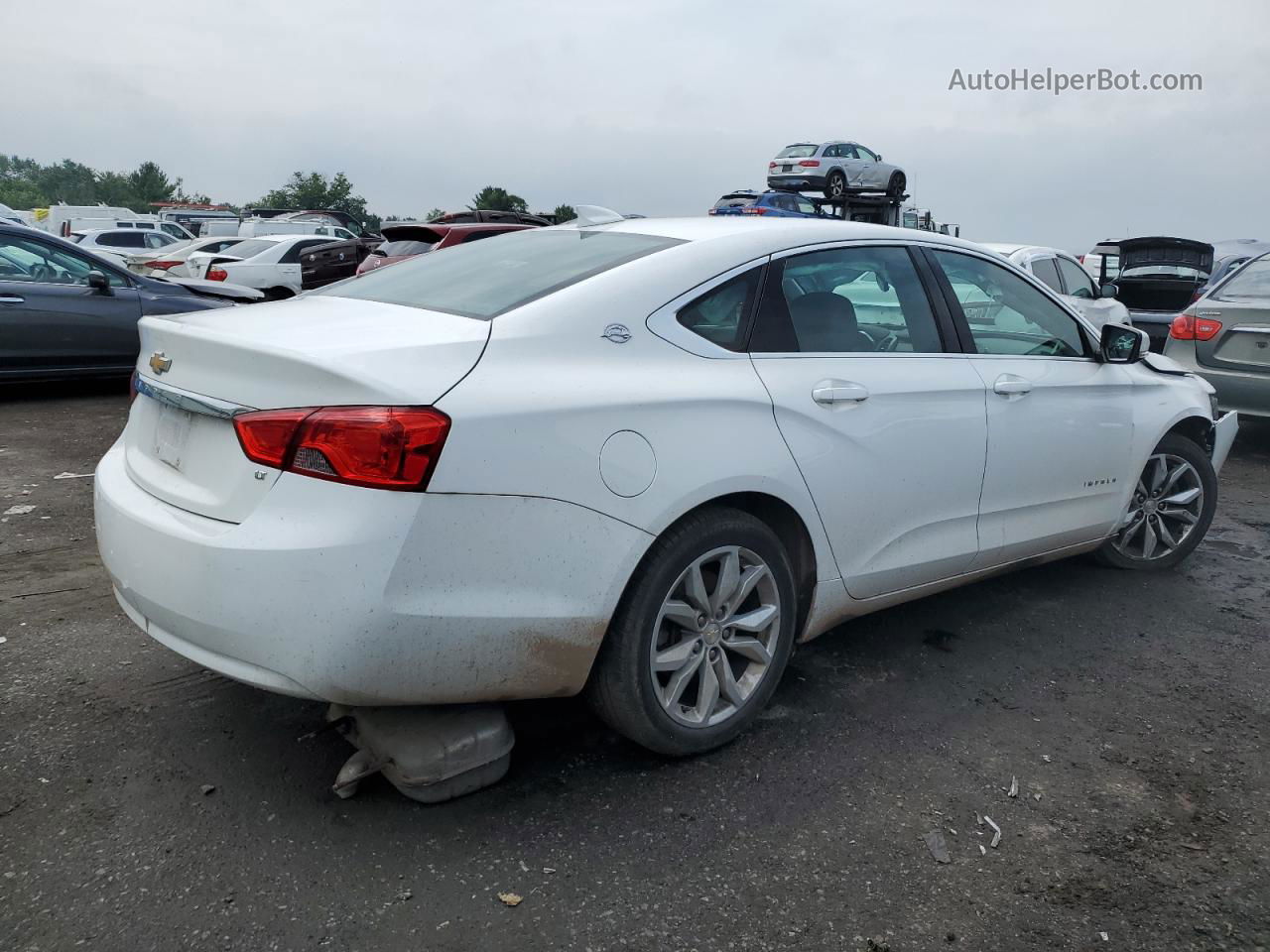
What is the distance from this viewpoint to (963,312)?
3.91 m

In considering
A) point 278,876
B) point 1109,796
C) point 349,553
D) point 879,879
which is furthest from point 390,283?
point 1109,796

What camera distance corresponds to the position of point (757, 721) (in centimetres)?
334

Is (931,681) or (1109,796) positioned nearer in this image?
(1109,796)

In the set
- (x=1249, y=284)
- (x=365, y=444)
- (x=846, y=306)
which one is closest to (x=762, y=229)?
(x=846, y=306)

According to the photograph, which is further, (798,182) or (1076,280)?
(798,182)

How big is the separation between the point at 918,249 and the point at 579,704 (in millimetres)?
2052

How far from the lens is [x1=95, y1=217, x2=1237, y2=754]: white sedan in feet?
7.89

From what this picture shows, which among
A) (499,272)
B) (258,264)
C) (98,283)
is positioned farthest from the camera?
(258,264)

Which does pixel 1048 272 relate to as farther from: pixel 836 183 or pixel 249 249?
pixel 836 183

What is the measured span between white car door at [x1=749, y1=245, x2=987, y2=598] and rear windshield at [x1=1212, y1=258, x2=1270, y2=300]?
5350mm

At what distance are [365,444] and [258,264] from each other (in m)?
15.7

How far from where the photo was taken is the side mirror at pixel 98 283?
346 inches

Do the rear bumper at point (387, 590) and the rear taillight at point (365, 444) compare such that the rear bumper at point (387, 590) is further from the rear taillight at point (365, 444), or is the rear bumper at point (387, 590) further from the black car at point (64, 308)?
the black car at point (64, 308)

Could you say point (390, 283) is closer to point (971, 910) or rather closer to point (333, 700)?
point (333, 700)
